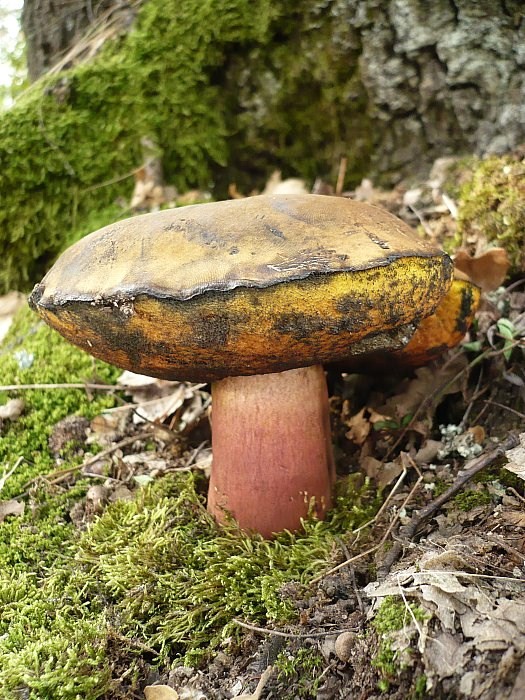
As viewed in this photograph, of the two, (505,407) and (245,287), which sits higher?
(245,287)

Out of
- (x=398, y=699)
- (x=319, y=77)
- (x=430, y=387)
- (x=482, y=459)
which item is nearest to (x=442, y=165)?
(x=319, y=77)

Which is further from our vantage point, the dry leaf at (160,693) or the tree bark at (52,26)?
the tree bark at (52,26)

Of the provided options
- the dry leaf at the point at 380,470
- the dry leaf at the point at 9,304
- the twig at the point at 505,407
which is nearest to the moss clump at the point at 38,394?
the dry leaf at the point at 9,304

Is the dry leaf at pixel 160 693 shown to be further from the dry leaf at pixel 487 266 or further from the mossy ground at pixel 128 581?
the dry leaf at pixel 487 266

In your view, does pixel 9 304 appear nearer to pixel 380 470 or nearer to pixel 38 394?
pixel 38 394

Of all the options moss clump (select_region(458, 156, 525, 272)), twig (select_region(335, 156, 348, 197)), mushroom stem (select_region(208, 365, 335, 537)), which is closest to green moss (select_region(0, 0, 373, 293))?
twig (select_region(335, 156, 348, 197))

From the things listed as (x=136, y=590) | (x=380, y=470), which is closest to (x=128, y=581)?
(x=136, y=590)
